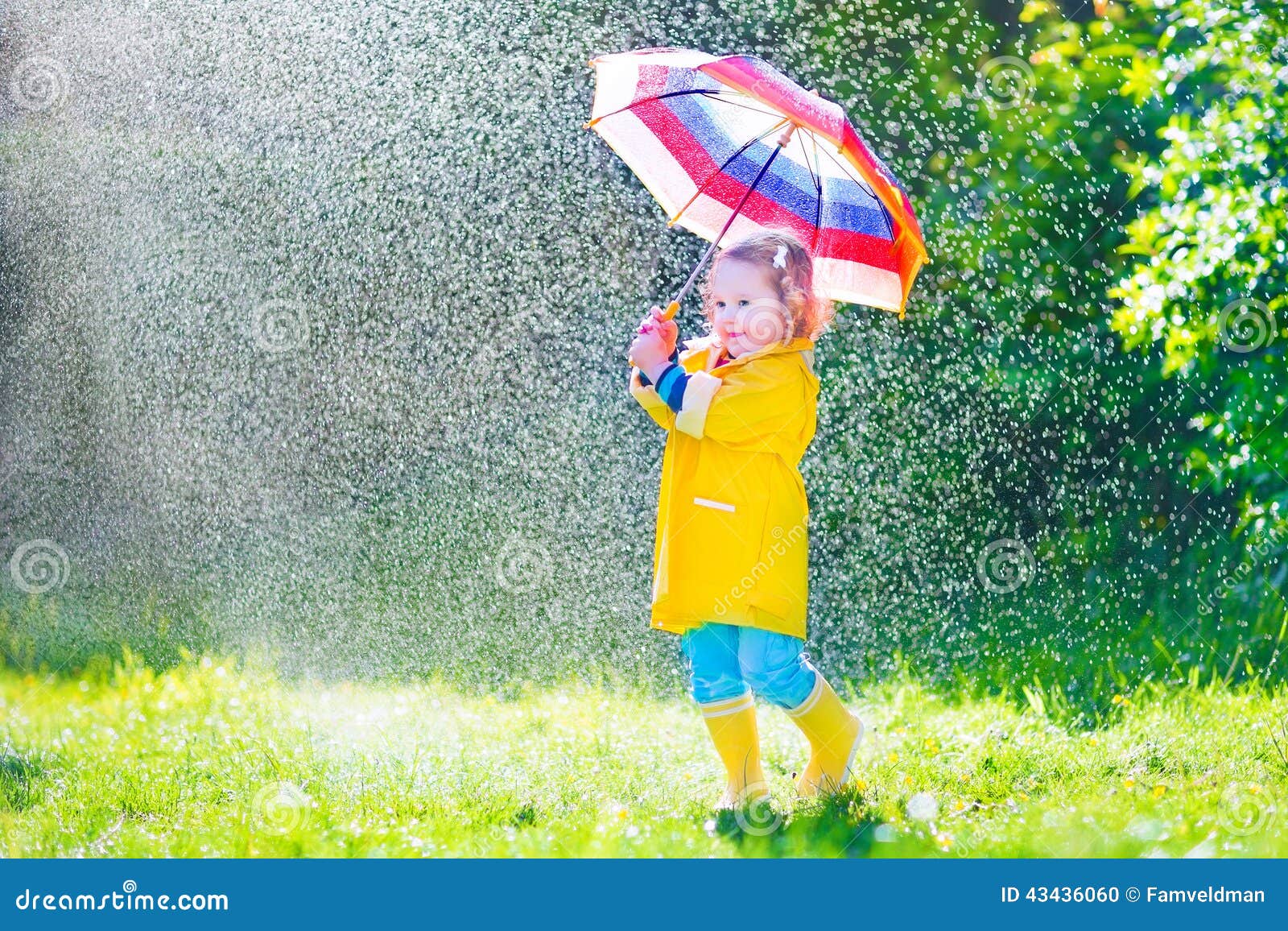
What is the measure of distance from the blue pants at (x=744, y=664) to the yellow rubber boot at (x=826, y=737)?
0.18 ft

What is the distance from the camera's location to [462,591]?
234 inches

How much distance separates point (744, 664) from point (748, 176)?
1287 millimetres
